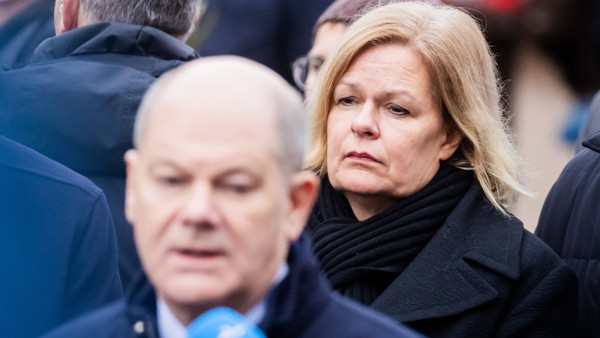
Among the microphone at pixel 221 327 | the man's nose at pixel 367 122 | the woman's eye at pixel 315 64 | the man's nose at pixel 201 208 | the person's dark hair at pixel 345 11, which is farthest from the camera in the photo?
the woman's eye at pixel 315 64

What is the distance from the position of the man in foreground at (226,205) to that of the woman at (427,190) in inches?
47.2

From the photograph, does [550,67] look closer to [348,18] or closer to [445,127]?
[348,18]

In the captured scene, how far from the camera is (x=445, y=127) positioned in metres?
3.37

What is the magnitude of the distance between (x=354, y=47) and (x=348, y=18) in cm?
91

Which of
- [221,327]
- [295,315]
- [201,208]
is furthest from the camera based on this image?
[295,315]

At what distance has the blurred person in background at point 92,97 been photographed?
3148mm

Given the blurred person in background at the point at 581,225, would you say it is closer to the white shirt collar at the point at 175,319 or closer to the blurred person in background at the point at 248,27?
the white shirt collar at the point at 175,319

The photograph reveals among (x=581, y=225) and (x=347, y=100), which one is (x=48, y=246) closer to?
(x=347, y=100)

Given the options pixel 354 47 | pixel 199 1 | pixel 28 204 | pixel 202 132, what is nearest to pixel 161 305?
pixel 202 132

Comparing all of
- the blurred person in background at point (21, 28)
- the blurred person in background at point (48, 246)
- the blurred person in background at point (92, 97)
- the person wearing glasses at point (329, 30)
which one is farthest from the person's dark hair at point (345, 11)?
the blurred person in background at point (48, 246)

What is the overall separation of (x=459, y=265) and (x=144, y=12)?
4.20 feet

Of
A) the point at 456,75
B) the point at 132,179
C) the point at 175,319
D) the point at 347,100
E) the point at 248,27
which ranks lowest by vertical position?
the point at 248,27

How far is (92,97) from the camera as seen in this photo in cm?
315

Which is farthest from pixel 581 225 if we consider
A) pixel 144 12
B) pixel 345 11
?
pixel 144 12
